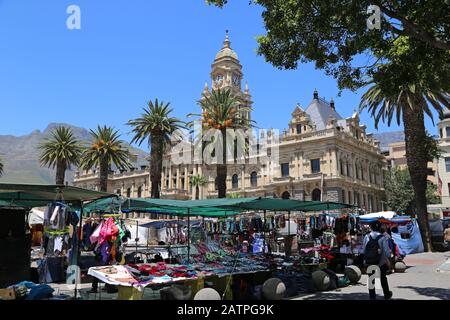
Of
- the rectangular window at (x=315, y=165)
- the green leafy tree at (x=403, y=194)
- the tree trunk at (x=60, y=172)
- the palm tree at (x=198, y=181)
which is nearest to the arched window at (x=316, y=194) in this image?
the rectangular window at (x=315, y=165)

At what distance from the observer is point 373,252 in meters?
9.27

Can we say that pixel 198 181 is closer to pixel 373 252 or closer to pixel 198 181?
pixel 198 181

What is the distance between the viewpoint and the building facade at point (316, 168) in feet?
182

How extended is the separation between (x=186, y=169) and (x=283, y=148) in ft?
75.1

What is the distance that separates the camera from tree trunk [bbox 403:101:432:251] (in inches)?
1055

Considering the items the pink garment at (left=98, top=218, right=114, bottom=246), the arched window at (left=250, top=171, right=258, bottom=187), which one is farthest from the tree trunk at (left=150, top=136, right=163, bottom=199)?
Answer: the pink garment at (left=98, top=218, right=114, bottom=246)

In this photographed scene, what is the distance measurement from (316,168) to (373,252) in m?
48.5

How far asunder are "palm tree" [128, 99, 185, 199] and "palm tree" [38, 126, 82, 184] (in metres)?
11.3

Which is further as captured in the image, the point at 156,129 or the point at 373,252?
the point at 156,129

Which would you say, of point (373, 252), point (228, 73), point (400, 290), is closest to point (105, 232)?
point (373, 252)

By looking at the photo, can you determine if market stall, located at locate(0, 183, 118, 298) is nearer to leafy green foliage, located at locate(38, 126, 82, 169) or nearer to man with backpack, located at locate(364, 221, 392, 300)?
man with backpack, located at locate(364, 221, 392, 300)
